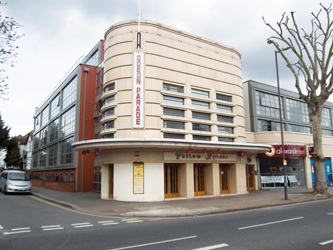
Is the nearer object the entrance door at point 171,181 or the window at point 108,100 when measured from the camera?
the entrance door at point 171,181

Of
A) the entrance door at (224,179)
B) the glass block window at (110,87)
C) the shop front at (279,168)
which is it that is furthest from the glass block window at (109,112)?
the shop front at (279,168)

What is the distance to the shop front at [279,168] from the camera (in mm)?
24844

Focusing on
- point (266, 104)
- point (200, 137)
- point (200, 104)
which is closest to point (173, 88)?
point (200, 104)

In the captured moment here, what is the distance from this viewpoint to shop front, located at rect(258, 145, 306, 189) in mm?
24844

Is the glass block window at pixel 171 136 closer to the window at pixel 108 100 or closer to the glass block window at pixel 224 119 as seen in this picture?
the glass block window at pixel 224 119

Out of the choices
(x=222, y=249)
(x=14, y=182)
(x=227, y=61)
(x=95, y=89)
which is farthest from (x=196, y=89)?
(x=14, y=182)

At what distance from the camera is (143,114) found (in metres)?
17.7

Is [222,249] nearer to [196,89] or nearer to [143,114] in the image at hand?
[143,114]

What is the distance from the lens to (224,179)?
71.4 feet

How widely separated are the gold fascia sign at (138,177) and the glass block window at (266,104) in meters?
16.4

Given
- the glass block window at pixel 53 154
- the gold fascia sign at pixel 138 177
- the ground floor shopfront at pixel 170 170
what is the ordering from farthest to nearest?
the glass block window at pixel 53 154 → the ground floor shopfront at pixel 170 170 → the gold fascia sign at pixel 138 177

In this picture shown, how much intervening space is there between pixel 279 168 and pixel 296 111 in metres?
10.7

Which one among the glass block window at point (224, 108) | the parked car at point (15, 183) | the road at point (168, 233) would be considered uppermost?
the glass block window at point (224, 108)

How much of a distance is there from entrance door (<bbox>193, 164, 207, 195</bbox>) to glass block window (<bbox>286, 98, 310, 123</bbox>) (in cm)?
1628
